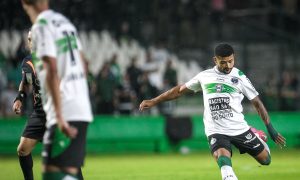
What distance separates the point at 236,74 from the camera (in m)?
9.90

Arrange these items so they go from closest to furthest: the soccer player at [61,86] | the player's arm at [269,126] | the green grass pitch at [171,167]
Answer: the soccer player at [61,86] < the player's arm at [269,126] < the green grass pitch at [171,167]

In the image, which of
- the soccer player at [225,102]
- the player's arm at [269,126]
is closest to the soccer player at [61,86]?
the soccer player at [225,102]

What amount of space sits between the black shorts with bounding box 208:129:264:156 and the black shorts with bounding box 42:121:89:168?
3735 mm

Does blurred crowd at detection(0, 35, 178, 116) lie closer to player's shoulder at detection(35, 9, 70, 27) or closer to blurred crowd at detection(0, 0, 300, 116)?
blurred crowd at detection(0, 0, 300, 116)

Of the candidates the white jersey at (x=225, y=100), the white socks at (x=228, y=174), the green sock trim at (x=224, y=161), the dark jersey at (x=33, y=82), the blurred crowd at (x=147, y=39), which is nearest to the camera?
the white socks at (x=228, y=174)

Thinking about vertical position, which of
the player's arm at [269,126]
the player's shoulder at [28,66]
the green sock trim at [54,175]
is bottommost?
the player's arm at [269,126]

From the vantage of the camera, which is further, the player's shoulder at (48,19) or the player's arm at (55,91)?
the player's shoulder at (48,19)

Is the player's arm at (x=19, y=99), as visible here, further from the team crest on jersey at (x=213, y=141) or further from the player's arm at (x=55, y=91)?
the player's arm at (x=55, y=91)

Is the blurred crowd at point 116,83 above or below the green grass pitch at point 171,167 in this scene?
above

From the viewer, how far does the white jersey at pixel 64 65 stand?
609 cm

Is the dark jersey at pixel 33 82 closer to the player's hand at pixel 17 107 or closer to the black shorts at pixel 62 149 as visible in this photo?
the player's hand at pixel 17 107

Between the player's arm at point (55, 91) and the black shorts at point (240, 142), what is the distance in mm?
3982

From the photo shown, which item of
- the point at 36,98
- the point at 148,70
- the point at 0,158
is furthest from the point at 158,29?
the point at 36,98

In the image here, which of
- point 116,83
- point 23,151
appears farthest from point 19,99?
point 116,83
